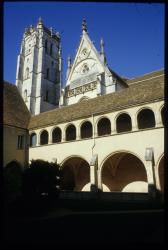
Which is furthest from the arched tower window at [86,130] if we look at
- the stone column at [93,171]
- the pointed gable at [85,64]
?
the pointed gable at [85,64]

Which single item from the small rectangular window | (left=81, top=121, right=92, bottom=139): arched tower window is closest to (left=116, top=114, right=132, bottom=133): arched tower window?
(left=81, top=121, right=92, bottom=139): arched tower window

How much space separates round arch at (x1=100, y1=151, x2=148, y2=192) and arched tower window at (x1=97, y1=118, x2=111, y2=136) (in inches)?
89.7

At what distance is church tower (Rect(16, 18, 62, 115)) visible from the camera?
45938 mm

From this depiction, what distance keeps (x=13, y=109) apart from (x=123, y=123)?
1297cm

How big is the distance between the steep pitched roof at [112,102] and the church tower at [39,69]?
19.6m

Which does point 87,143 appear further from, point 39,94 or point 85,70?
point 39,94

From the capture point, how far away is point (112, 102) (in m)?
21.4

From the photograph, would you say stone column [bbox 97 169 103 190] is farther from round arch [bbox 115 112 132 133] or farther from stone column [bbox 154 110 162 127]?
stone column [bbox 154 110 162 127]

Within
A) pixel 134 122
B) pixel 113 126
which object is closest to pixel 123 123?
pixel 113 126

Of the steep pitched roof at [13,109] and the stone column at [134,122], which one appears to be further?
the steep pitched roof at [13,109]

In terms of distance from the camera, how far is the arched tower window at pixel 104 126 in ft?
71.0

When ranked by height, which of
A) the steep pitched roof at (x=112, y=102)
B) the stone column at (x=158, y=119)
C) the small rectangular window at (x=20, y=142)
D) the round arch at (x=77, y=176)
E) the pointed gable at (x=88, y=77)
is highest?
the pointed gable at (x=88, y=77)

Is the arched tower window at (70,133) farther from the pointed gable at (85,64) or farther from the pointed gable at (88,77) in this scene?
the pointed gable at (85,64)

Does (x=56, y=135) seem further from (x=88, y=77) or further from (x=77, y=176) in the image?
(x=88, y=77)
